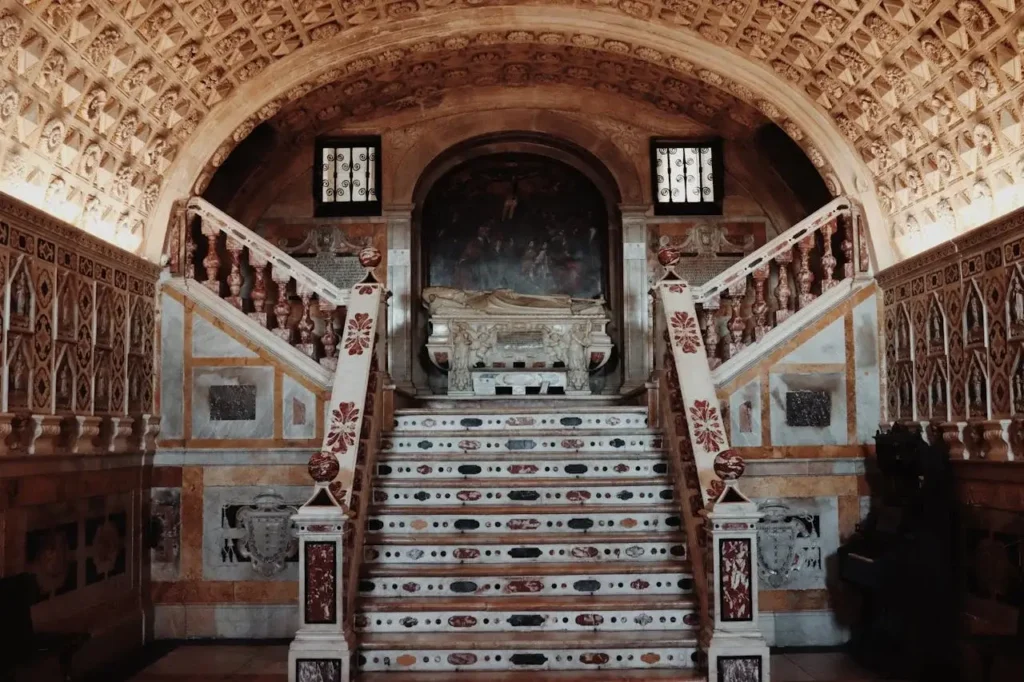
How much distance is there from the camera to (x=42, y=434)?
22.0ft

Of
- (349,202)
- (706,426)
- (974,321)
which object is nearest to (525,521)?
(706,426)

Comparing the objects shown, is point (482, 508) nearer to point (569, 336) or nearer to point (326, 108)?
point (569, 336)

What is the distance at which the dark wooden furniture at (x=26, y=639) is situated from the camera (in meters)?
5.66

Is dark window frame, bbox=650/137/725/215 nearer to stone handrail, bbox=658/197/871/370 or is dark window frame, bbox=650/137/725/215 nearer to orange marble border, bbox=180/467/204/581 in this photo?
stone handrail, bbox=658/197/871/370

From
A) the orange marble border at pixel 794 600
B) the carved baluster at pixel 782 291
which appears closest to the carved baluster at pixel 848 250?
the carved baluster at pixel 782 291

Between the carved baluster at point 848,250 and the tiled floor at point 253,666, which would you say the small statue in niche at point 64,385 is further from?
the carved baluster at point 848,250

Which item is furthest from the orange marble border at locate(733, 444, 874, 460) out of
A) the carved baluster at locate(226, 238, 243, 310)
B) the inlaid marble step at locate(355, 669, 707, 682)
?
the carved baluster at locate(226, 238, 243, 310)

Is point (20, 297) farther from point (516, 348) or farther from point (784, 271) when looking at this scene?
point (784, 271)

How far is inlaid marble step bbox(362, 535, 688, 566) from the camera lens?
7172mm

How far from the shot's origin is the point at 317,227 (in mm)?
11023

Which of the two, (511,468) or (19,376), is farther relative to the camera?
(511,468)

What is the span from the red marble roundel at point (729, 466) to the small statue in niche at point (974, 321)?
6.41 ft

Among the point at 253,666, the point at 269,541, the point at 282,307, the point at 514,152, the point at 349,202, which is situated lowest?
the point at 253,666

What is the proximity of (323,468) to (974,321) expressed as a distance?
457 centimetres
